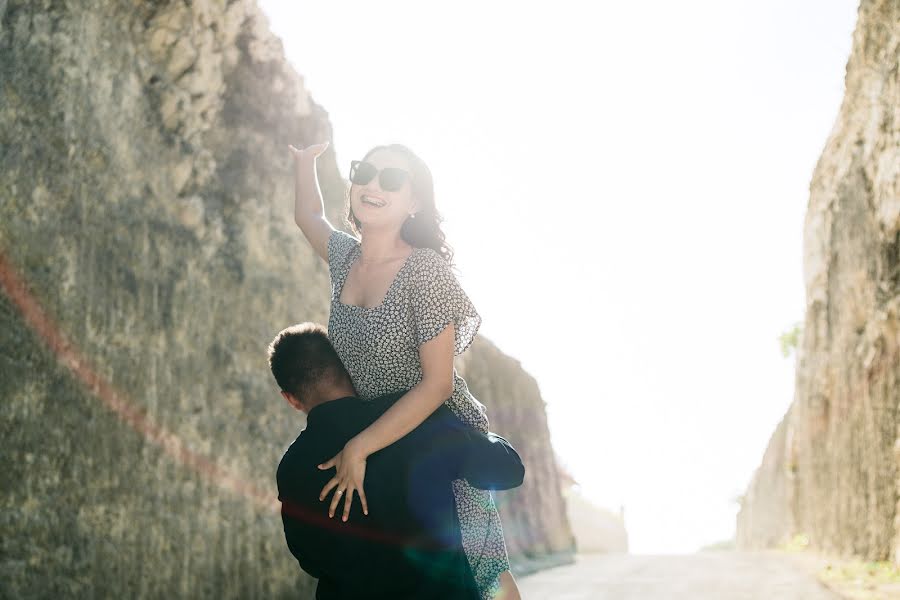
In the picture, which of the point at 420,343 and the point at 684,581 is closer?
the point at 420,343

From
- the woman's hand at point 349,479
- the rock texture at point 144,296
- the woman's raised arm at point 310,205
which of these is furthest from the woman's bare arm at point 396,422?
the rock texture at point 144,296

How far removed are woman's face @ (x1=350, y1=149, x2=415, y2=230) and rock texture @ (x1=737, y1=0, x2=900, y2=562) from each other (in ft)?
35.3

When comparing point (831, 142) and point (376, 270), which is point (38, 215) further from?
point (831, 142)

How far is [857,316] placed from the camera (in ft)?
51.0

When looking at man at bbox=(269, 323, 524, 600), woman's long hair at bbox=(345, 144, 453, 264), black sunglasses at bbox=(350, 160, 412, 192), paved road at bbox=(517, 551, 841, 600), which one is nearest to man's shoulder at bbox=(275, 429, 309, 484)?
man at bbox=(269, 323, 524, 600)

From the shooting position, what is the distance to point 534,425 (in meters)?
24.5

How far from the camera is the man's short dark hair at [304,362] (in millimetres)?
3045

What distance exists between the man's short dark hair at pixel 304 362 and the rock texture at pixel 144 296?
4.08m

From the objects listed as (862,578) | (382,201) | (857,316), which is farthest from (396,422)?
(857,316)

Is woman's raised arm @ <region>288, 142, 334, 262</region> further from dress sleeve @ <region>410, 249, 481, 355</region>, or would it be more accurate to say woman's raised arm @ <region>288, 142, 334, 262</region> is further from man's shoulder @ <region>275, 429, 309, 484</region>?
man's shoulder @ <region>275, 429, 309, 484</region>

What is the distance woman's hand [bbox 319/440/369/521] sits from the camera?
2.77 meters

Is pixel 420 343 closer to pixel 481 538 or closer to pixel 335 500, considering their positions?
pixel 335 500

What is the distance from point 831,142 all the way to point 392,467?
18.2m

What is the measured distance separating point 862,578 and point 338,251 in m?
10.1
